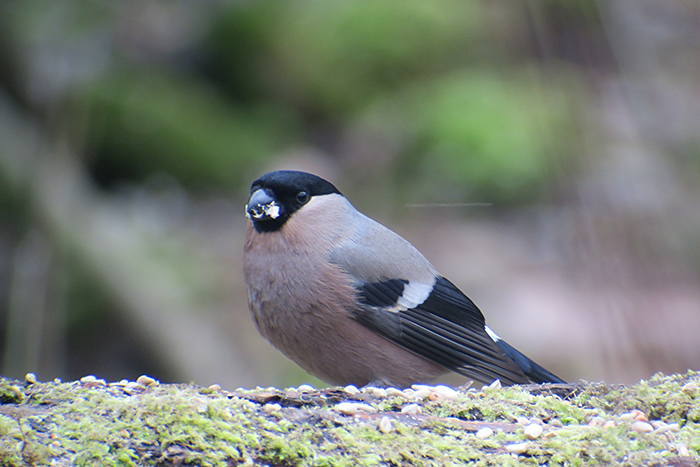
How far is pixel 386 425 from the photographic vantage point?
1.79 m

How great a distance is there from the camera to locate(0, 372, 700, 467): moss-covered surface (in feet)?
5.09

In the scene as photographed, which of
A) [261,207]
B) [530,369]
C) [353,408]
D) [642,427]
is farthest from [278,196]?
[642,427]

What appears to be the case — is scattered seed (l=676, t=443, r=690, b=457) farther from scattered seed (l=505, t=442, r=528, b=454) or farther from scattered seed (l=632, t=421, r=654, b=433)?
scattered seed (l=505, t=442, r=528, b=454)

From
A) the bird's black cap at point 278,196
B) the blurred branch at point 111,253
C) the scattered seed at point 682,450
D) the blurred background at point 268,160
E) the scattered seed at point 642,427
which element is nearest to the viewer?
the scattered seed at point 682,450

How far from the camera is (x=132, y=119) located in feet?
22.6

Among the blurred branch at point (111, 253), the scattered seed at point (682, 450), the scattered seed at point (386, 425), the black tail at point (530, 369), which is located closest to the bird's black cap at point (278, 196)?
the black tail at point (530, 369)

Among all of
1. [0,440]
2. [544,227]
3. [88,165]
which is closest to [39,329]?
[88,165]

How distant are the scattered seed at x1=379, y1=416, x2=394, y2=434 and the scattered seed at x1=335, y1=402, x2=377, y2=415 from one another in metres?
0.10

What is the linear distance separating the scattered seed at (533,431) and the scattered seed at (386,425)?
1.32ft

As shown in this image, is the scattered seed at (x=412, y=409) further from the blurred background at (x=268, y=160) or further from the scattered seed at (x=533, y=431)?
the blurred background at (x=268, y=160)

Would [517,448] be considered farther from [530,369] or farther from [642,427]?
[530,369]

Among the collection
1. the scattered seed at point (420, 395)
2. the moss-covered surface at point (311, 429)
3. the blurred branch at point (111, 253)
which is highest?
the blurred branch at point (111, 253)

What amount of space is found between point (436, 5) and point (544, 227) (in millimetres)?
3232

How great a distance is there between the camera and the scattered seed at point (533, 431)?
6.02 feet
